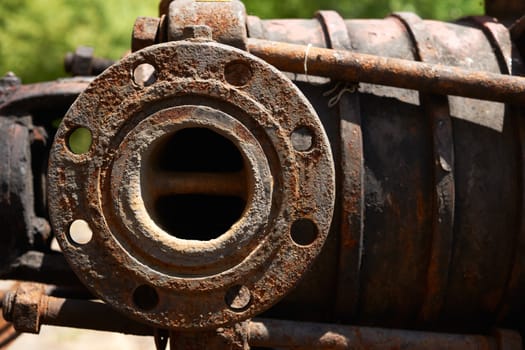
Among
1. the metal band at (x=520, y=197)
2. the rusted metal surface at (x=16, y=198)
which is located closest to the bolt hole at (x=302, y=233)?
the metal band at (x=520, y=197)

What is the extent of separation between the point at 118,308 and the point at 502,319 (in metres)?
1.35

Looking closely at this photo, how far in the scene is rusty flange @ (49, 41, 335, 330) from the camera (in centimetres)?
221

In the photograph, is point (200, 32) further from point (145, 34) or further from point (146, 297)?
point (146, 297)

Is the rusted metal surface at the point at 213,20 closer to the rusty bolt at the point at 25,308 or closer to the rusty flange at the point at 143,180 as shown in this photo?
the rusty flange at the point at 143,180

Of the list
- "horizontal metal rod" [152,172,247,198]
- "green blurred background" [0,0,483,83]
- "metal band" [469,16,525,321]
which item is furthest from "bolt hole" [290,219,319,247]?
"green blurred background" [0,0,483,83]

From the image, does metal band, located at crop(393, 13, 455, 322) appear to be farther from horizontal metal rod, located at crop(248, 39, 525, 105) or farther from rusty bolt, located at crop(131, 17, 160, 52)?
rusty bolt, located at crop(131, 17, 160, 52)

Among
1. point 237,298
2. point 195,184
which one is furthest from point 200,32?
point 237,298

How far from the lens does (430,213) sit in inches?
104

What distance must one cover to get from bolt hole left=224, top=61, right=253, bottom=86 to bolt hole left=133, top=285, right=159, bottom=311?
0.63 meters

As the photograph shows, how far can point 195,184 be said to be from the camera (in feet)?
7.77

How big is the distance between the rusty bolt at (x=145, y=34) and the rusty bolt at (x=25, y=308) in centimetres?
89

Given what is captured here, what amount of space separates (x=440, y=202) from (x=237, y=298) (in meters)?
0.77

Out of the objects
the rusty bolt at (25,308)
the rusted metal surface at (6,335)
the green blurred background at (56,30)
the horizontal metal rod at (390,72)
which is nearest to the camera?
the horizontal metal rod at (390,72)

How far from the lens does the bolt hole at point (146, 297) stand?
7.57 ft
